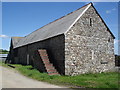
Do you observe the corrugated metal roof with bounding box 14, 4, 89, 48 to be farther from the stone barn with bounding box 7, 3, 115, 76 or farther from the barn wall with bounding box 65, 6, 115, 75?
the barn wall with bounding box 65, 6, 115, 75

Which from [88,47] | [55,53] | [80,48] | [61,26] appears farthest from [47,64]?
[61,26]

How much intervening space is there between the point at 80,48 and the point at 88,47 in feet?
3.87

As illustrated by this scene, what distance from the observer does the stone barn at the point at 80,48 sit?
14.9 m

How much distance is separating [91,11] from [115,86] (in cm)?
998

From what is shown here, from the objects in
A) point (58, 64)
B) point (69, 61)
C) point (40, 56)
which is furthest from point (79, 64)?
point (40, 56)

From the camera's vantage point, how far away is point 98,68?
655 inches

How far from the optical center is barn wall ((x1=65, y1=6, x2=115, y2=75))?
49.2ft

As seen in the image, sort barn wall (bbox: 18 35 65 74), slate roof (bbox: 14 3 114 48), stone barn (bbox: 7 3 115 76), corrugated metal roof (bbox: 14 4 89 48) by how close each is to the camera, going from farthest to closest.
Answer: corrugated metal roof (bbox: 14 4 89 48)
slate roof (bbox: 14 3 114 48)
barn wall (bbox: 18 35 65 74)
stone barn (bbox: 7 3 115 76)

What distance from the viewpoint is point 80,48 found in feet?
51.8

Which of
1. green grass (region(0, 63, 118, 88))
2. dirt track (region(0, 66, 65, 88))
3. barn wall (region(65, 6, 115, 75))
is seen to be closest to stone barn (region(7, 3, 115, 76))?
barn wall (region(65, 6, 115, 75))

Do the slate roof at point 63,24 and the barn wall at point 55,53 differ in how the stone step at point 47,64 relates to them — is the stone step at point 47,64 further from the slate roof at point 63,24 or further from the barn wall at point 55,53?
the slate roof at point 63,24

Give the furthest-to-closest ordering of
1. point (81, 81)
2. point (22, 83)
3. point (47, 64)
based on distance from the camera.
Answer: point (47, 64), point (81, 81), point (22, 83)

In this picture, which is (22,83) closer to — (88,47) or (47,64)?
(47,64)

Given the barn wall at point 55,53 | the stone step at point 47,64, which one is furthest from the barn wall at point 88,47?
the stone step at point 47,64
